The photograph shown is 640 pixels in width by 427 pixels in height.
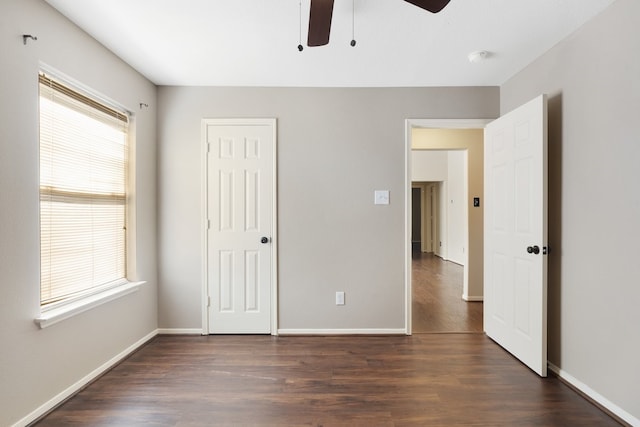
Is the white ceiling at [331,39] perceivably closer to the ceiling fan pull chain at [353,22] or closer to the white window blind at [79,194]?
the ceiling fan pull chain at [353,22]

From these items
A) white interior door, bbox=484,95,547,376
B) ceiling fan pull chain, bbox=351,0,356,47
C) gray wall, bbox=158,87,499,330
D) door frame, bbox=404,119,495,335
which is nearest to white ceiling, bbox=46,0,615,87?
ceiling fan pull chain, bbox=351,0,356,47

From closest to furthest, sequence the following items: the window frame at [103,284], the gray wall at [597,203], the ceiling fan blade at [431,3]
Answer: the ceiling fan blade at [431,3]
the gray wall at [597,203]
the window frame at [103,284]

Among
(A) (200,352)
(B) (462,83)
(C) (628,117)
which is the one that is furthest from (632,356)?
(A) (200,352)

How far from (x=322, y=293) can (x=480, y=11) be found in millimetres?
2545

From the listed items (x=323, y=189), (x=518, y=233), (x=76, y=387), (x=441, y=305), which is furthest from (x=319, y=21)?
(x=441, y=305)

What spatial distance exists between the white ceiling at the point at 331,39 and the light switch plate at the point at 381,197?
104 cm

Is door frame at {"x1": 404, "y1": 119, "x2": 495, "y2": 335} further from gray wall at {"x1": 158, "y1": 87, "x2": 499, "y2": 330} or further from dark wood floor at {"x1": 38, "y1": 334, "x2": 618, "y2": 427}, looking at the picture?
dark wood floor at {"x1": 38, "y1": 334, "x2": 618, "y2": 427}

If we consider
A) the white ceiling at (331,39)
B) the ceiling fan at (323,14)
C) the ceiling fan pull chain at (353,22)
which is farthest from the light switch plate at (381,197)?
the ceiling fan at (323,14)

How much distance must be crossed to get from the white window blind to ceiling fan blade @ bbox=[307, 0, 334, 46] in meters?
1.67

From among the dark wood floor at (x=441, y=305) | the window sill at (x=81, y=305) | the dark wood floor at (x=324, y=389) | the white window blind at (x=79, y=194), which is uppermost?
the white window blind at (x=79, y=194)

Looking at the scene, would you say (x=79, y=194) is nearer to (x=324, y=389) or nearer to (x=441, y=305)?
(x=324, y=389)

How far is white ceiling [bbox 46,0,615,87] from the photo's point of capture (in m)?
1.95

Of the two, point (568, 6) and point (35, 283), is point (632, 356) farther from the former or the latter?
point (35, 283)

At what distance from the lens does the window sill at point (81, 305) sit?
1889mm
